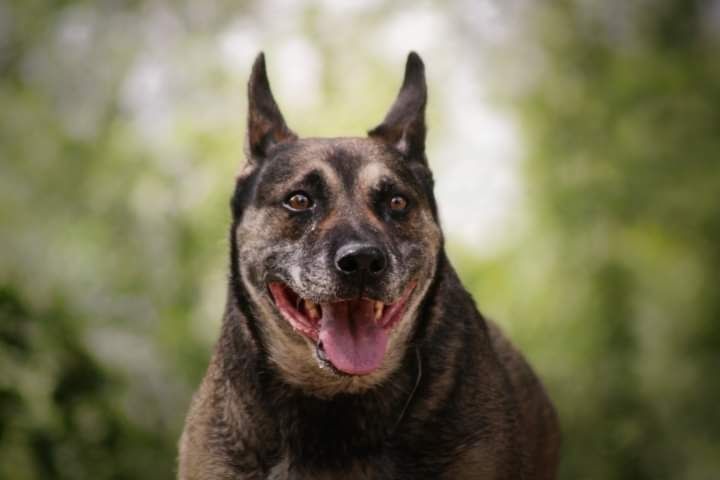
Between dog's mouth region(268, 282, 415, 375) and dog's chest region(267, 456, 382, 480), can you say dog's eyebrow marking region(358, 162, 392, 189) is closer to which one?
dog's mouth region(268, 282, 415, 375)

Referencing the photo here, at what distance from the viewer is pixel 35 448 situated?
10836 millimetres

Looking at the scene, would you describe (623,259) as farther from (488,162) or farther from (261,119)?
(261,119)

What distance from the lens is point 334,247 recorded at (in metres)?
5.59

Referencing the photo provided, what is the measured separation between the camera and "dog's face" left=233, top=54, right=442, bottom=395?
5.56 m

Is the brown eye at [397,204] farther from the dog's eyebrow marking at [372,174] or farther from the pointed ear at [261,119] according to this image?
the pointed ear at [261,119]

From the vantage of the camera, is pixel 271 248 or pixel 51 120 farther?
pixel 51 120

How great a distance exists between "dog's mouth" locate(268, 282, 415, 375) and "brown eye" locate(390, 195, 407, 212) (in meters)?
0.38

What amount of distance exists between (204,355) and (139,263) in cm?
179

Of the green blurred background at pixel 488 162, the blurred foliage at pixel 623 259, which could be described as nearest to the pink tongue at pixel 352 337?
the green blurred background at pixel 488 162

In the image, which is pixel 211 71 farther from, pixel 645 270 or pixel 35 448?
pixel 35 448

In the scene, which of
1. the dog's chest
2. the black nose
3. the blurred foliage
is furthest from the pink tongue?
the blurred foliage

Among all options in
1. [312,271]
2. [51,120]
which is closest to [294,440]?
[312,271]

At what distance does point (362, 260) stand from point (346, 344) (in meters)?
0.35

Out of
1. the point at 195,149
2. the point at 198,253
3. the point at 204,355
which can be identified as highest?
the point at 195,149
